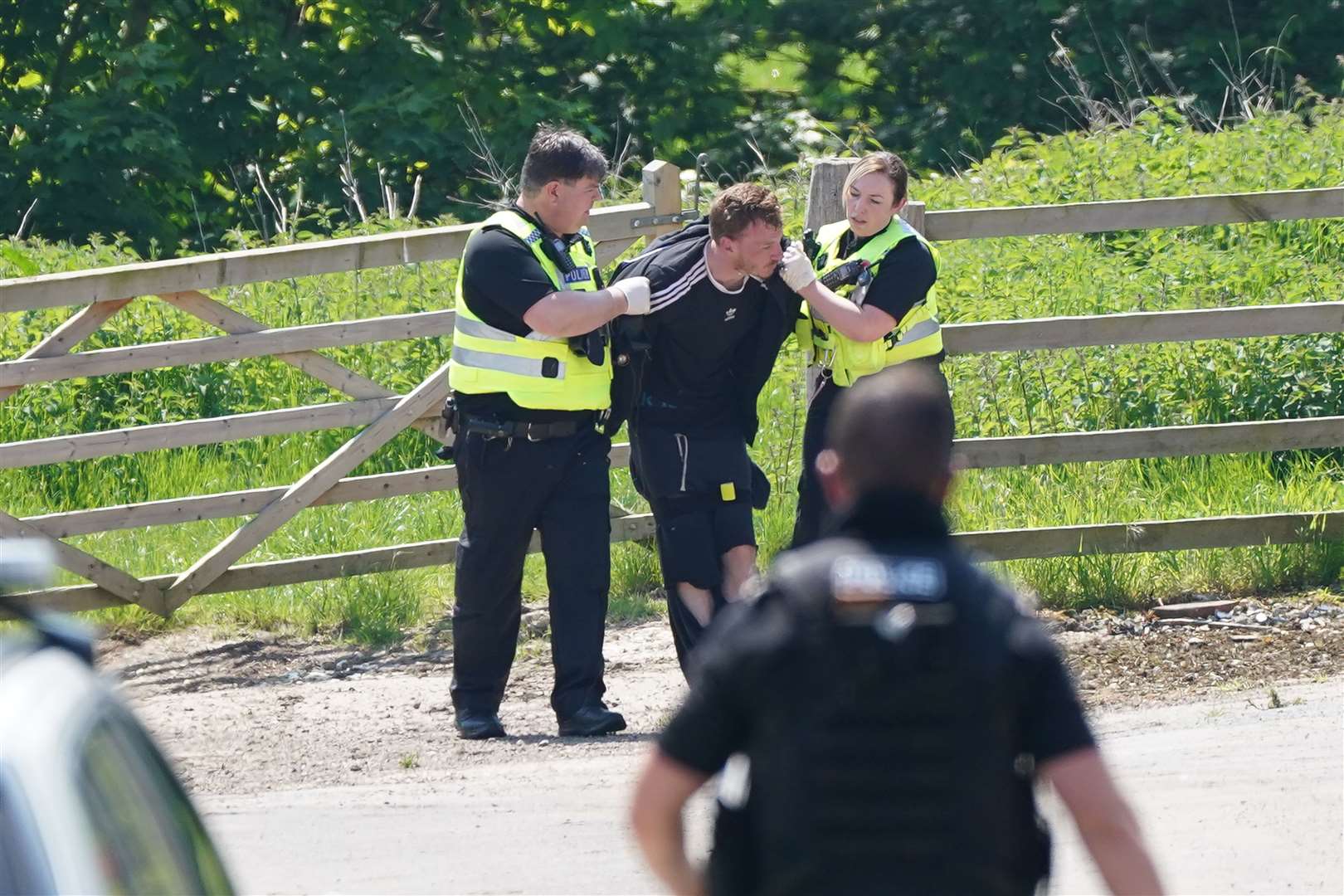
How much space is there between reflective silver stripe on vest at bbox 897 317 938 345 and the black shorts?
659 millimetres

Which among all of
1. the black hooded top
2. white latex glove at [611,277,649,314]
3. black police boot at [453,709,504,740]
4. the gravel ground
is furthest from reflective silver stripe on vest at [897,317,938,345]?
black police boot at [453,709,504,740]

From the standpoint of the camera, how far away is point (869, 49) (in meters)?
18.9

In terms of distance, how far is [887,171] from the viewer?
Answer: 5.95m

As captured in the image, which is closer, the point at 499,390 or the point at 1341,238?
the point at 499,390

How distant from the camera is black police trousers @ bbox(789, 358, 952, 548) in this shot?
595 cm

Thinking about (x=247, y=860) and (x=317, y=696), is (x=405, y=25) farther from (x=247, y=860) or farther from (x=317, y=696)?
(x=247, y=860)

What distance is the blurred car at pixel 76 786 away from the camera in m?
1.71

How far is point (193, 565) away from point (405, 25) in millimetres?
10866

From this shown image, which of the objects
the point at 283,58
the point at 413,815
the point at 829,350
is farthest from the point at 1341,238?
the point at 283,58

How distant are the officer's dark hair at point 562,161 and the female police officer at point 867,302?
0.70 metres

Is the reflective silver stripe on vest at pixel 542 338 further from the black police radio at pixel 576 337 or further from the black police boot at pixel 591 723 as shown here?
the black police boot at pixel 591 723

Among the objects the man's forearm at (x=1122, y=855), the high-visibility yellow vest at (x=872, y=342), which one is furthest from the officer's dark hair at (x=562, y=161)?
the man's forearm at (x=1122, y=855)

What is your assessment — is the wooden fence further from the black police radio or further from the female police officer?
the black police radio

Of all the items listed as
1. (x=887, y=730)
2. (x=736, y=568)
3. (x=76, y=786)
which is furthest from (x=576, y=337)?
(x=76, y=786)
